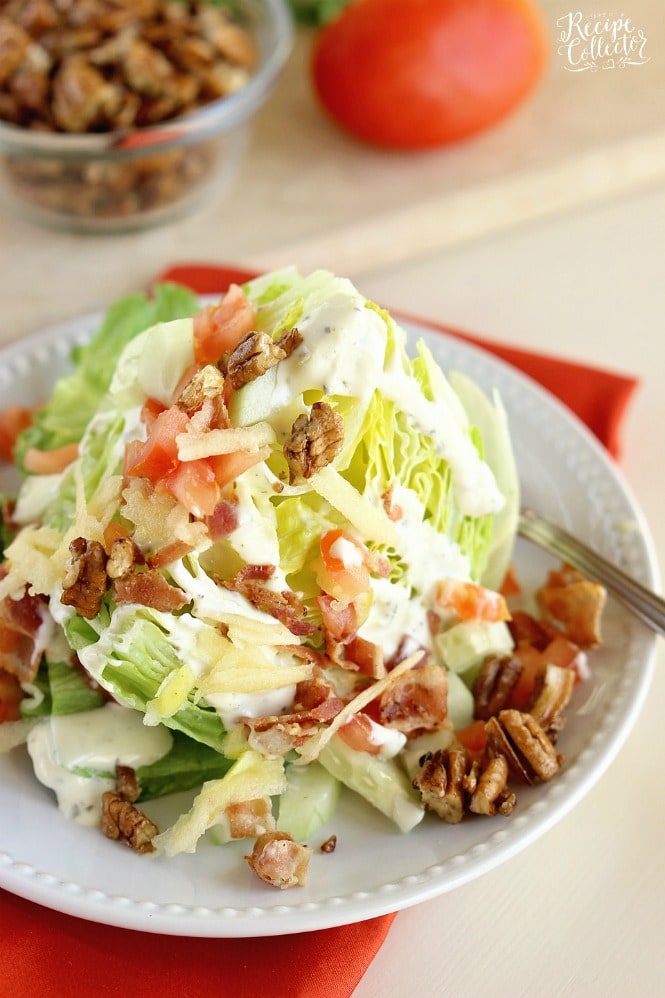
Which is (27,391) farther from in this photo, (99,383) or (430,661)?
(430,661)

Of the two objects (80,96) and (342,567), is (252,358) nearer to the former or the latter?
(342,567)

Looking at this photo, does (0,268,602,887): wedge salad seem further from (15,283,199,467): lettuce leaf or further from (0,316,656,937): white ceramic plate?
(15,283,199,467): lettuce leaf

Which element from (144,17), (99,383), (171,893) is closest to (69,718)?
(171,893)

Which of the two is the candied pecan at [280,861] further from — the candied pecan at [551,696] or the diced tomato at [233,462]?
the diced tomato at [233,462]

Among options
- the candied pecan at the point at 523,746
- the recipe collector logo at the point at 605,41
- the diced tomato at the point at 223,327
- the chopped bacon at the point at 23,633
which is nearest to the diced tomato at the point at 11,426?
the chopped bacon at the point at 23,633

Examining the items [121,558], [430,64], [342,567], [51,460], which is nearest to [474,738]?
[342,567]

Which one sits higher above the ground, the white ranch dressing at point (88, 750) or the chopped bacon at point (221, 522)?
the chopped bacon at point (221, 522)
